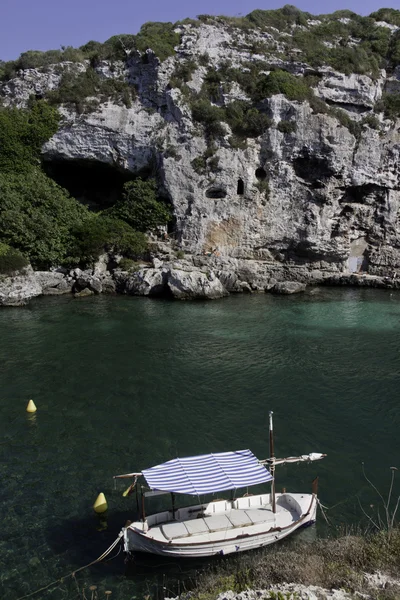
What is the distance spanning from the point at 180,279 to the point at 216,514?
2931 centimetres

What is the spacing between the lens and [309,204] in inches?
1874

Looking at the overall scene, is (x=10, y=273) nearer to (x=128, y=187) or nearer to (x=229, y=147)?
(x=128, y=187)

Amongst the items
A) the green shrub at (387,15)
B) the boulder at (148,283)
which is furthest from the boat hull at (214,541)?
the green shrub at (387,15)

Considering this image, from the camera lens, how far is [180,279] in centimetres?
3944

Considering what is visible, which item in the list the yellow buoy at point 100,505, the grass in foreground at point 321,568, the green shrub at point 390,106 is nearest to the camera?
the grass in foreground at point 321,568

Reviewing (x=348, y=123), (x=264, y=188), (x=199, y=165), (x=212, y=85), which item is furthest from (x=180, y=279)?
(x=348, y=123)

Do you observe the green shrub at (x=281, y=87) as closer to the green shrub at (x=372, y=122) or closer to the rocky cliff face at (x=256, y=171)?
the rocky cliff face at (x=256, y=171)

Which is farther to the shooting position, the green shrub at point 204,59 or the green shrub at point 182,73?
the green shrub at point 204,59

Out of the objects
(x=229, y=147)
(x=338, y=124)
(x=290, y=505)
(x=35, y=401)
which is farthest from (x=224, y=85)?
(x=290, y=505)

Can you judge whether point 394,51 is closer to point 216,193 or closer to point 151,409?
point 216,193

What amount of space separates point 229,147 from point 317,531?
43.4 m

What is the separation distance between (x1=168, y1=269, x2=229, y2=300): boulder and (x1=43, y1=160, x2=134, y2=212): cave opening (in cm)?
1758

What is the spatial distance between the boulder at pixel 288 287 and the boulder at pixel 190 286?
22.3 ft

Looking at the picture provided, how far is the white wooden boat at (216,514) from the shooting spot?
10.2 metres
